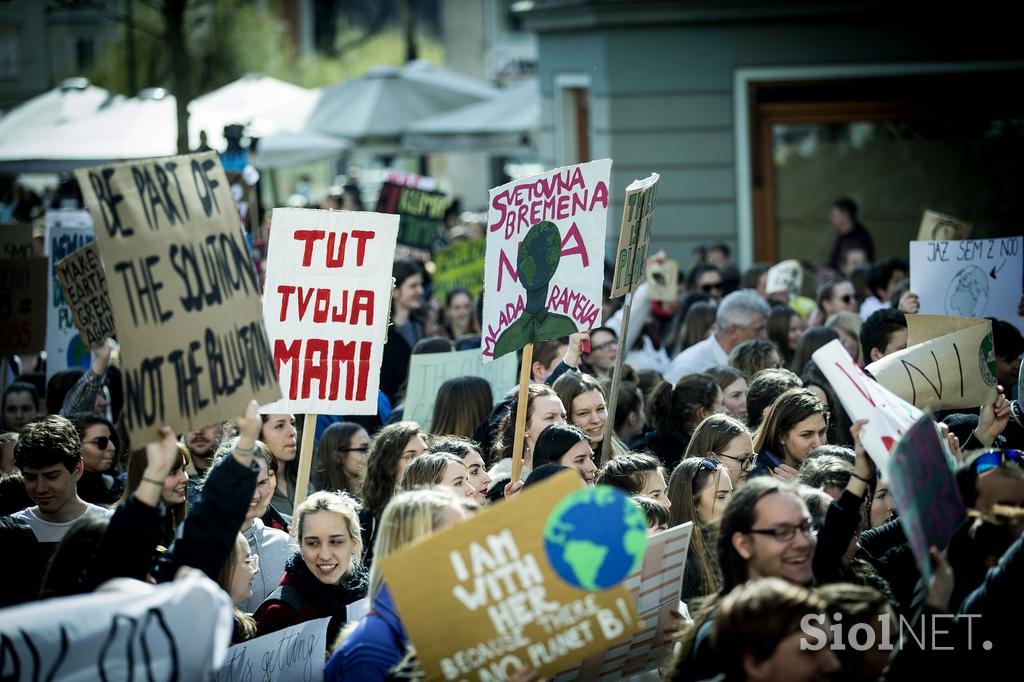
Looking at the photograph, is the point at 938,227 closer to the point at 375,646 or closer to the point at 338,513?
the point at 338,513

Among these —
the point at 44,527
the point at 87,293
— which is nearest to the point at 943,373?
the point at 44,527

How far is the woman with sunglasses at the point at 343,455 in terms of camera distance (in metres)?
7.03

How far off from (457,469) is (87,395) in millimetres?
3337

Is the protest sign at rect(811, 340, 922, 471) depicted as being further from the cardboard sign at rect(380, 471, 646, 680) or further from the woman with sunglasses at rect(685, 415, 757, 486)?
the woman with sunglasses at rect(685, 415, 757, 486)

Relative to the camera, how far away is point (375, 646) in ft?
13.1

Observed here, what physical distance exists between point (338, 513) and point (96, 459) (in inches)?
84.1

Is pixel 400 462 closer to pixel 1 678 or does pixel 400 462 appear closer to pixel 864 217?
pixel 1 678

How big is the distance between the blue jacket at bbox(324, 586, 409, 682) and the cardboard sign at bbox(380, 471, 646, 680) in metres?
0.34

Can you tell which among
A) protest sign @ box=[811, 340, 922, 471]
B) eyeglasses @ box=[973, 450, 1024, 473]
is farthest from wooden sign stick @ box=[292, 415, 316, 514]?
eyeglasses @ box=[973, 450, 1024, 473]

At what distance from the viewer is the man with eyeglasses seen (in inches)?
358

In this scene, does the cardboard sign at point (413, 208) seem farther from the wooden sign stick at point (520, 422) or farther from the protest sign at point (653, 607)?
the protest sign at point (653, 607)

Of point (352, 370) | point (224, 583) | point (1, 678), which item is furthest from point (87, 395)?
point (1, 678)

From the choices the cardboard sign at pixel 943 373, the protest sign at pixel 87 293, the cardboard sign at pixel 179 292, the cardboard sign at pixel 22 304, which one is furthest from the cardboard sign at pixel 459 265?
the cardboard sign at pixel 179 292

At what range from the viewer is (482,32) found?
2013 inches
